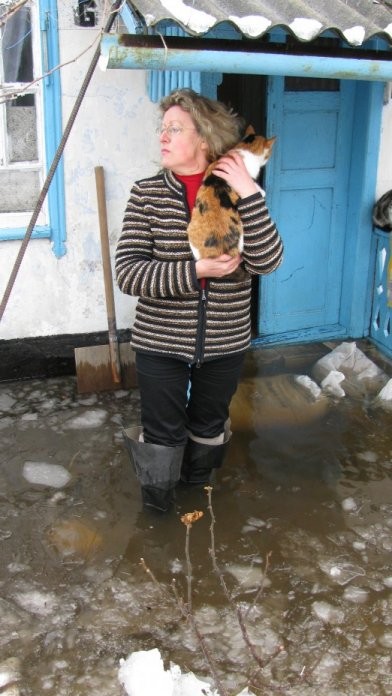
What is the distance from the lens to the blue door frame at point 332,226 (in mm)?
5539

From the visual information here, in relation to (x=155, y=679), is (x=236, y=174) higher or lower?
higher

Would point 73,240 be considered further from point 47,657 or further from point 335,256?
point 47,657

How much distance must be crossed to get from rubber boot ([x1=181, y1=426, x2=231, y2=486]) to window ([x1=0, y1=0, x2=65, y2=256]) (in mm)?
1857

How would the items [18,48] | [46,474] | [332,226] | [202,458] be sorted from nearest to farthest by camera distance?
[202,458], [46,474], [18,48], [332,226]

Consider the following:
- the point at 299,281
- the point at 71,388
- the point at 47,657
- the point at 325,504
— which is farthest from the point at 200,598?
the point at 299,281

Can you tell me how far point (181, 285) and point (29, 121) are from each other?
2.23 m

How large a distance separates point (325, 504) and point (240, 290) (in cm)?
129

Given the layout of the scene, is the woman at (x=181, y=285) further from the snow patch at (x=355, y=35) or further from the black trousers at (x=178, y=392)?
the snow patch at (x=355, y=35)

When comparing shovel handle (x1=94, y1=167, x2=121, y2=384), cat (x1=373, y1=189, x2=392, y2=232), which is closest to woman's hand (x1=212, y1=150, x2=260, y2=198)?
shovel handle (x1=94, y1=167, x2=121, y2=384)

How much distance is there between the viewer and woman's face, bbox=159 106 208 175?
11.0ft

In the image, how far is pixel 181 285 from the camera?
3.38 metres

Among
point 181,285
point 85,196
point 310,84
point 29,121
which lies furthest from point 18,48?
point 181,285

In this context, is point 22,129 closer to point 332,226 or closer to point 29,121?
point 29,121

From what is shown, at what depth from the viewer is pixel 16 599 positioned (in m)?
3.39
